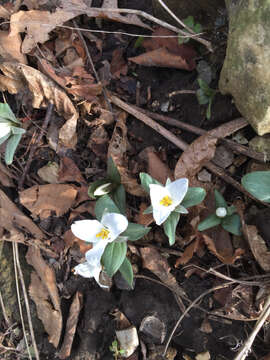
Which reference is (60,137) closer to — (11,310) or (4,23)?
(4,23)

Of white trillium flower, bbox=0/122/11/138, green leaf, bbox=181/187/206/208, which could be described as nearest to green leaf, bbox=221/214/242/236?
green leaf, bbox=181/187/206/208

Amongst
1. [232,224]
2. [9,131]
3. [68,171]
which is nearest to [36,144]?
[9,131]

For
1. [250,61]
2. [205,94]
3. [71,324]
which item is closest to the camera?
[250,61]

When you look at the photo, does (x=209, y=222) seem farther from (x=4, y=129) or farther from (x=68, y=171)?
(x=4, y=129)

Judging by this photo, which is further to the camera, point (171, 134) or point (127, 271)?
point (171, 134)

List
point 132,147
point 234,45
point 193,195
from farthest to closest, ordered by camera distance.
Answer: point 132,147 → point 193,195 → point 234,45

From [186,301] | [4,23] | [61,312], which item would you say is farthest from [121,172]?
[4,23]

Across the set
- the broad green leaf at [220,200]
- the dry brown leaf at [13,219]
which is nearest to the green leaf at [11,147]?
the dry brown leaf at [13,219]

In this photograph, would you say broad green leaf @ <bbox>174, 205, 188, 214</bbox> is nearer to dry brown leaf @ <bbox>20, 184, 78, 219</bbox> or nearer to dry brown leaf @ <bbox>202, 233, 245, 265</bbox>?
dry brown leaf @ <bbox>202, 233, 245, 265</bbox>
